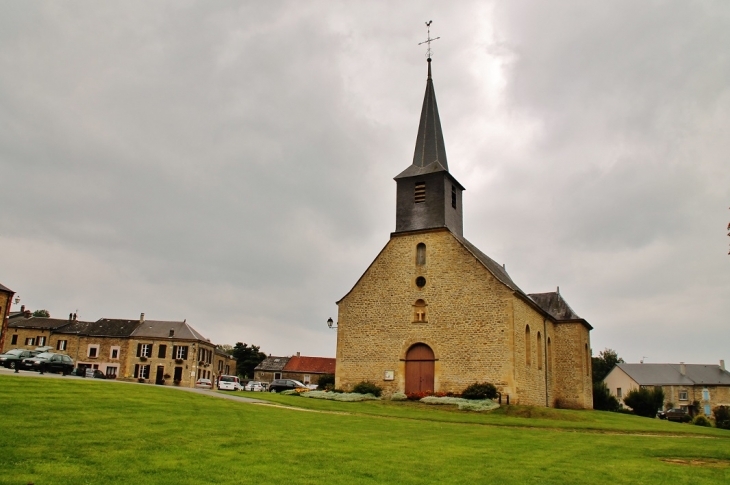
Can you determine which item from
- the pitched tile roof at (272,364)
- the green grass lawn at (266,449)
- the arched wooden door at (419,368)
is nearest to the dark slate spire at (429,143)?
the arched wooden door at (419,368)

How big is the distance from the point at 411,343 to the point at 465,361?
2882 millimetres

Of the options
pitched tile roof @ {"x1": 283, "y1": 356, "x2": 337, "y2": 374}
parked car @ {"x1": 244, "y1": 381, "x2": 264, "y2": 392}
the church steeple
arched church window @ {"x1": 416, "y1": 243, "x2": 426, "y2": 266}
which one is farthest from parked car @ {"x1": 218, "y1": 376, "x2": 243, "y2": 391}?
pitched tile roof @ {"x1": 283, "y1": 356, "x2": 337, "y2": 374}

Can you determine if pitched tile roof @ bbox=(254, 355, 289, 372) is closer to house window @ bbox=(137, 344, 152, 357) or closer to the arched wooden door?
house window @ bbox=(137, 344, 152, 357)

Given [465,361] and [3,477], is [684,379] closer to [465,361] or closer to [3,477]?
[465,361]

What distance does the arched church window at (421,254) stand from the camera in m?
29.3

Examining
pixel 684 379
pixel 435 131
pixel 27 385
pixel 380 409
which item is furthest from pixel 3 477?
pixel 684 379

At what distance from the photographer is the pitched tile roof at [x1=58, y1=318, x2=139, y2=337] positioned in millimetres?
58031

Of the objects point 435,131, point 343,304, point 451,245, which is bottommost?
point 343,304

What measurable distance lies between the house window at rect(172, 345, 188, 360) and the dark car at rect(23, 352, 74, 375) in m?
26.7

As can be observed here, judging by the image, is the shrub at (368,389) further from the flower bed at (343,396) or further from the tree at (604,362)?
the tree at (604,362)

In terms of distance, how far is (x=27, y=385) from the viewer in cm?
1403

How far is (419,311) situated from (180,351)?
35707 mm

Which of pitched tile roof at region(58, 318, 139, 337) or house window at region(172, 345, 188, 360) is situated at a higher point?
pitched tile roof at region(58, 318, 139, 337)

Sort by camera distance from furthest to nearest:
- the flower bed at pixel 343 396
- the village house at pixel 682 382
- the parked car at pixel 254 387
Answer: the village house at pixel 682 382 → the parked car at pixel 254 387 → the flower bed at pixel 343 396
